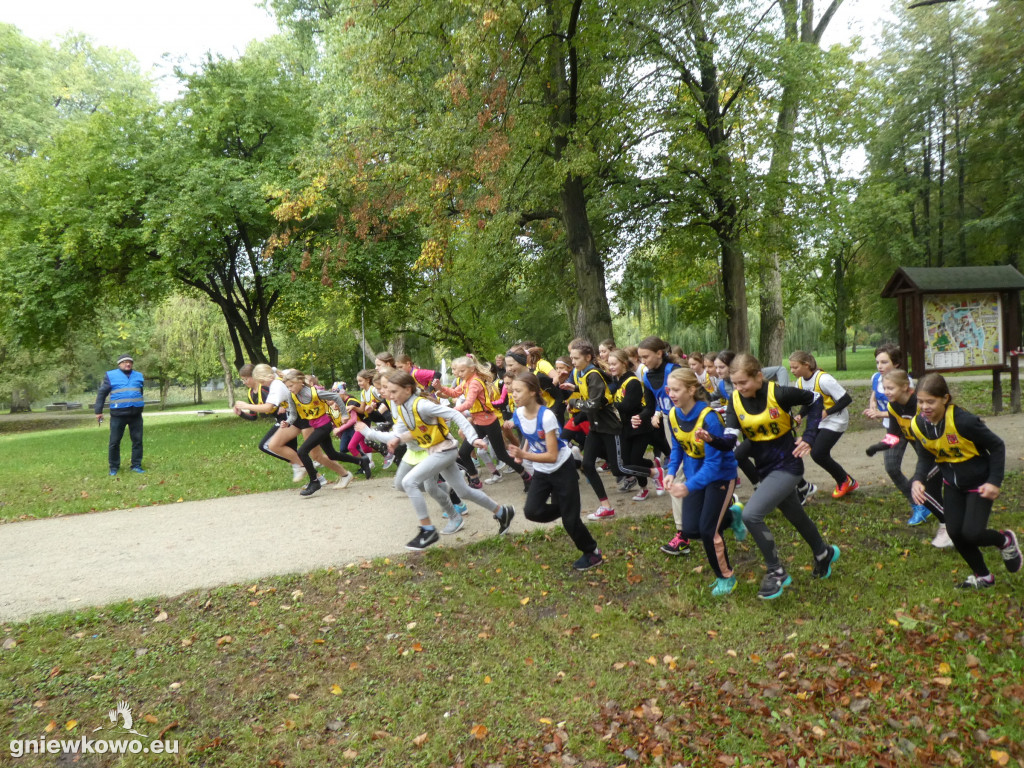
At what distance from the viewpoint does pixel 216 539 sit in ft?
24.8

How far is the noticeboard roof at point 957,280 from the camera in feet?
41.5

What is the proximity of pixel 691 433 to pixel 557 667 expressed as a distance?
2.00 meters

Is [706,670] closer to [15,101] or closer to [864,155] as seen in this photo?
[864,155]

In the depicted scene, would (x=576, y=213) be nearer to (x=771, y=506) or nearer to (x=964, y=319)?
(x=964, y=319)

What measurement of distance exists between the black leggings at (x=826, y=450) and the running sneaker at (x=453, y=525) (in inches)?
148

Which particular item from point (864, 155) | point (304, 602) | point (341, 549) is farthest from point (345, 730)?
point (864, 155)

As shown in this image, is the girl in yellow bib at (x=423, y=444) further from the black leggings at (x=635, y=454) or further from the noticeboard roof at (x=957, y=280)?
the noticeboard roof at (x=957, y=280)

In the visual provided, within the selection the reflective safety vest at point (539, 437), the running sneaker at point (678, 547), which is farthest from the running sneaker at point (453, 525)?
the running sneaker at point (678, 547)

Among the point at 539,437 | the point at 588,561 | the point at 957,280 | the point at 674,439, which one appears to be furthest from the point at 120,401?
the point at 957,280

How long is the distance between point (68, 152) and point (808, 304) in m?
32.2

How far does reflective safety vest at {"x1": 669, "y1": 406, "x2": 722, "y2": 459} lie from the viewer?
16.8 ft

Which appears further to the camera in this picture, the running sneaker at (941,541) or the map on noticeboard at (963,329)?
the map on noticeboard at (963,329)

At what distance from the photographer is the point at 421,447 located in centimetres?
675

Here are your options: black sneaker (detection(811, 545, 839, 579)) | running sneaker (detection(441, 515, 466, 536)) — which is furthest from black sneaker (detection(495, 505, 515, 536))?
black sneaker (detection(811, 545, 839, 579))
